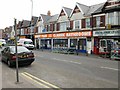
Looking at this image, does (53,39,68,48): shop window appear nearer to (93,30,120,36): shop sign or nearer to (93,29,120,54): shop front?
(93,29,120,54): shop front

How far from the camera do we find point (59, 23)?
127ft

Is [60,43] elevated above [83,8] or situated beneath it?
situated beneath

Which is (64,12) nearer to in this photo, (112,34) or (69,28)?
(69,28)

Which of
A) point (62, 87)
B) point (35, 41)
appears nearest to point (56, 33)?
point (35, 41)

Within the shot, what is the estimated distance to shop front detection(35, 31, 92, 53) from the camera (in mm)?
31303

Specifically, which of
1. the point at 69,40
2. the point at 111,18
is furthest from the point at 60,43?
the point at 111,18

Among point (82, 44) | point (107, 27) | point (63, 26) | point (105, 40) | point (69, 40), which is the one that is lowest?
point (82, 44)

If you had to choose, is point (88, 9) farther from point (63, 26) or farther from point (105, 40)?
point (105, 40)

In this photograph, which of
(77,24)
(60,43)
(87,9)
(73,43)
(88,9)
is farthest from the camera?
(60,43)

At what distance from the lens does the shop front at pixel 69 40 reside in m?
31.3

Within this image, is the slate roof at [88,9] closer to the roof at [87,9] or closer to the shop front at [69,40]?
the roof at [87,9]

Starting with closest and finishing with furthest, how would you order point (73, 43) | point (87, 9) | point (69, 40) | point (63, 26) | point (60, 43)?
point (87, 9)
point (73, 43)
point (69, 40)
point (63, 26)
point (60, 43)

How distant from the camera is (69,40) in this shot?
35.3 metres

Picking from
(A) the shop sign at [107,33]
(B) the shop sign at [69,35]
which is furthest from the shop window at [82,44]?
(A) the shop sign at [107,33]
